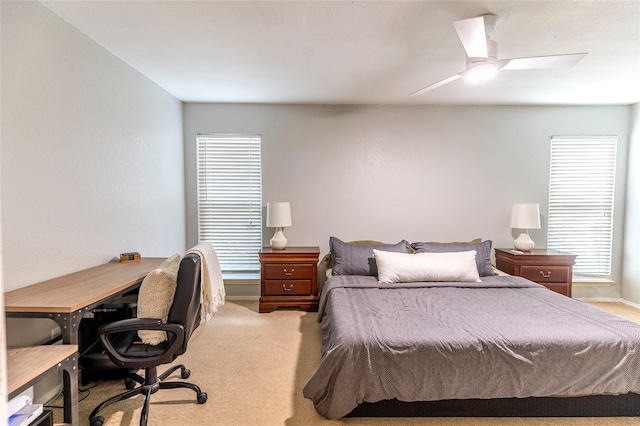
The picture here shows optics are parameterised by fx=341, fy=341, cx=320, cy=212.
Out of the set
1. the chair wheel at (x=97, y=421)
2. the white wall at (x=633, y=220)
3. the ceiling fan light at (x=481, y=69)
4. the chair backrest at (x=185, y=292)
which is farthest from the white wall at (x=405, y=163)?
the chair wheel at (x=97, y=421)

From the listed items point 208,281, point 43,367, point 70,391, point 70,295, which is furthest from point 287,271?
point 43,367

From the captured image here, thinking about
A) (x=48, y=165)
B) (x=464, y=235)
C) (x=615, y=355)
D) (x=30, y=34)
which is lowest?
(x=615, y=355)

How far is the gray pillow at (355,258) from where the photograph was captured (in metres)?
3.72

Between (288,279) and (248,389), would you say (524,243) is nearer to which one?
(288,279)

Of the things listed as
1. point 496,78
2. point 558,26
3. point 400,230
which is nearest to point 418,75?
point 496,78

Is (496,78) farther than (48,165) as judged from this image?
Yes

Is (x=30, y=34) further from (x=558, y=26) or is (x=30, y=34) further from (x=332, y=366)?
(x=558, y=26)

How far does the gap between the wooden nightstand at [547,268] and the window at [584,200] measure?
0.63m

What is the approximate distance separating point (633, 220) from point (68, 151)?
597 centimetres

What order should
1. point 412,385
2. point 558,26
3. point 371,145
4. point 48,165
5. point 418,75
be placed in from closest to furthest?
1. point 412,385
2. point 48,165
3. point 558,26
4. point 418,75
5. point 371,145

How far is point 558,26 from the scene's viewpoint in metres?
2.32

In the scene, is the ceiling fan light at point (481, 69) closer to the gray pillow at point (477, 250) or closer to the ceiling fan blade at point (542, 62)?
the ceiling fan blade at point (542, 62)

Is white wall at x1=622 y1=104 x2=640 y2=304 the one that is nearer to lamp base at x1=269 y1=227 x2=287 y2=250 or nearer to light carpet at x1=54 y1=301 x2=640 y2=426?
light carpet at x1=54 y1=301 x2=640 y2=426

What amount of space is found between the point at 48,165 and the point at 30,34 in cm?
77
